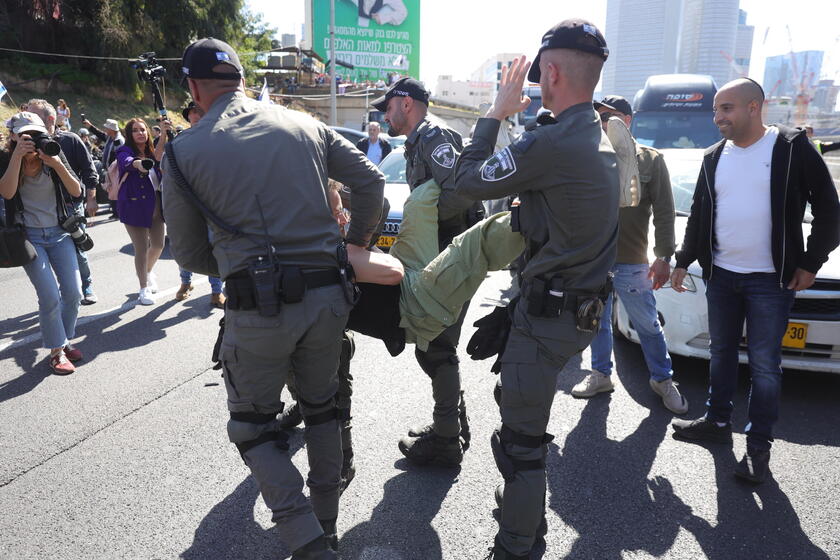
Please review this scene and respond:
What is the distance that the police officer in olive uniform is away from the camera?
2.91m

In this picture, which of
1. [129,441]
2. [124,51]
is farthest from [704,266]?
[124,51]

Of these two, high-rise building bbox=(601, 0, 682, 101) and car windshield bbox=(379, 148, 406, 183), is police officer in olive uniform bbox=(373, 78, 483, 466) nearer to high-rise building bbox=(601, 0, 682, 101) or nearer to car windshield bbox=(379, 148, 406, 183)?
car windshield bbox=(379, 148, 406, 183)

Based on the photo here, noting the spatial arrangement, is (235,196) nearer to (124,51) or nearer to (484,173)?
(484,173)

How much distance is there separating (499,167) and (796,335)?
2.84 meters

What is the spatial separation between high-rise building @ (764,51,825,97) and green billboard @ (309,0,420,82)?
183ft

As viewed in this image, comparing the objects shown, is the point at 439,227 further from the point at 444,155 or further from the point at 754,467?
the point at 754,467

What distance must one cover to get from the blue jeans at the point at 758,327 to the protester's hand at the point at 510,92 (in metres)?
1.79

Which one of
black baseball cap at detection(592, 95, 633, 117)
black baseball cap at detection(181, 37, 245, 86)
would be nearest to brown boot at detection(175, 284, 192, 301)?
black baseball cap at detection(181, 37, 245, 86)

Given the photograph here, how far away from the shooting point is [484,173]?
210 centimetres

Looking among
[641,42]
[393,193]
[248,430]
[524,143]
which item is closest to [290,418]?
[248,430]

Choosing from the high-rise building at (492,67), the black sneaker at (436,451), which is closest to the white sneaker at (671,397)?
the black sneaker at (436,451)

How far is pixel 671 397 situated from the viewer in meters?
3.77

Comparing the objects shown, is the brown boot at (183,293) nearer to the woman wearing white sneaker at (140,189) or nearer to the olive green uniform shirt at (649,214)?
the woman wearing white sneaker at (140,189)

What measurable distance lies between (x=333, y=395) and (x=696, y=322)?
280 cm
